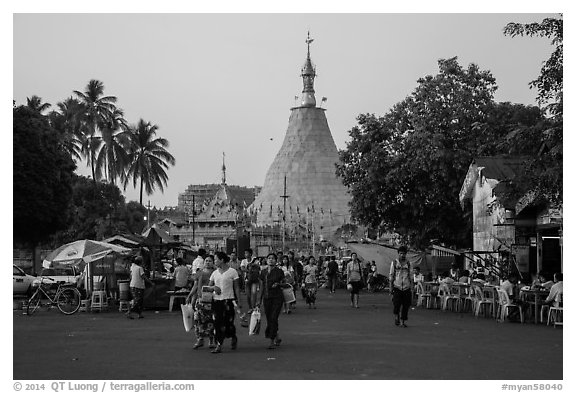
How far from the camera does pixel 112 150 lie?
55.0 m

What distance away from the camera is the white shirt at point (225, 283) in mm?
13703

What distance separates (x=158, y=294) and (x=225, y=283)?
10.9 metres

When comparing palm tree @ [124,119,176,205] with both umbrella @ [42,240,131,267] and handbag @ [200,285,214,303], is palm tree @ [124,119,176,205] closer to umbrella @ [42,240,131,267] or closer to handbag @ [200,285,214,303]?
umbrella @ [42,240,131,267]

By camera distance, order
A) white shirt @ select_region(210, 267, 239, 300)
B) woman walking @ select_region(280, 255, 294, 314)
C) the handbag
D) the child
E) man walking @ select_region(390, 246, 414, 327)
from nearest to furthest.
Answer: white shirt @ select_region(210, 267, 239, 300) → the handbag → man walking @ select_region(390, 246, 414, 327) → woman walking @ select_region(280, 255, 294, 314) → the child

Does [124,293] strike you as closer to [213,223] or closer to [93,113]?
[93,113]

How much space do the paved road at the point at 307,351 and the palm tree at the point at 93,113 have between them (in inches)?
1367

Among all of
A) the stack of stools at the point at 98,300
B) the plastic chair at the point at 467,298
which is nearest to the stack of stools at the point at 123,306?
the stack of stools at the point at 98,300

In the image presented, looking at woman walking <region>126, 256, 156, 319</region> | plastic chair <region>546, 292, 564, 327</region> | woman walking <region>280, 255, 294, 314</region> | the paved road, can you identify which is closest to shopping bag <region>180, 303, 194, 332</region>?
the paved road

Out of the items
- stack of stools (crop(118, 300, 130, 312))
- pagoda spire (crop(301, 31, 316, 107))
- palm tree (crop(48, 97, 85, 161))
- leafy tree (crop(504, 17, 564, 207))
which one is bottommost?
stack of stools (crop(118, 300, 130, 312))

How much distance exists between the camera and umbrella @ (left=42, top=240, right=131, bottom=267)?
2419 centimetres

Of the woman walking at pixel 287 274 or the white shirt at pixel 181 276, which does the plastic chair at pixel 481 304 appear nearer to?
the woman walking at pixel 287 274

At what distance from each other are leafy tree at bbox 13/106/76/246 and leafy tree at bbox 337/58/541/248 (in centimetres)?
1145

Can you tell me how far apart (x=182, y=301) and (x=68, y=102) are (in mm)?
33688

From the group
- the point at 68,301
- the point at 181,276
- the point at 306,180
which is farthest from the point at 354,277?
the point at 306,180
